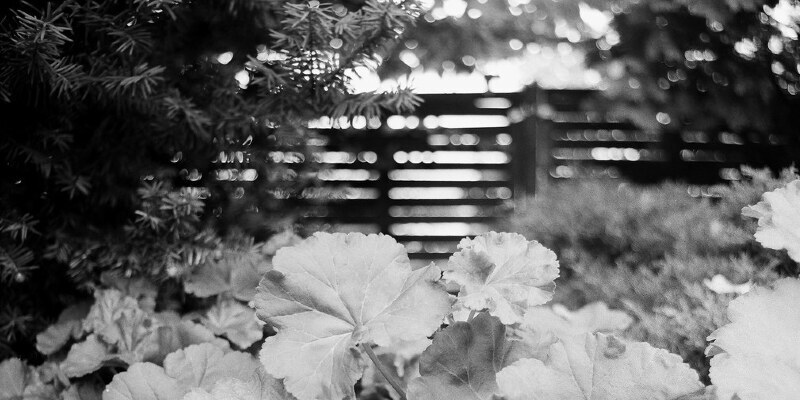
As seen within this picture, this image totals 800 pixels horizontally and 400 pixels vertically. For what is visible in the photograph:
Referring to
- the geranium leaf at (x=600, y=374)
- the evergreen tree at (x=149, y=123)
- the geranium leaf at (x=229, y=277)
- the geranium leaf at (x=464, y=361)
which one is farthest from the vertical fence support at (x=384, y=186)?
the geranium leaf at (x=600, y=374)

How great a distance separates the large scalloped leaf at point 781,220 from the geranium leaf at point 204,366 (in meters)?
0.77

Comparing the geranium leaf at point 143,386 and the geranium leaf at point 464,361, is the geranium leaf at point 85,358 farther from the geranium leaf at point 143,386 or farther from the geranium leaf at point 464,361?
the geranium leaf at point 464,361

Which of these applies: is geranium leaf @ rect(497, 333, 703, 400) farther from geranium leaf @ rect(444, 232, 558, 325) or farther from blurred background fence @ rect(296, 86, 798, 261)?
blurred background fence @ rect(296, 86, 798, 261)

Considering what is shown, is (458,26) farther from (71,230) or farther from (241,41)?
(71,230)

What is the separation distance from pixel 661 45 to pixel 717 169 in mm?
1035

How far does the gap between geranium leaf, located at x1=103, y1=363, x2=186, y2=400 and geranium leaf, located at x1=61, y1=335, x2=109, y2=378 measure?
0.64ft

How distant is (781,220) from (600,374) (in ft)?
1.13

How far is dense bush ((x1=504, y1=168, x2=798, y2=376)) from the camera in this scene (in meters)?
1.04

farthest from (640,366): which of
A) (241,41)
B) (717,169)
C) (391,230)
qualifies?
(717,169)

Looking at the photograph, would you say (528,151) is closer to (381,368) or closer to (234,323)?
(234,323)

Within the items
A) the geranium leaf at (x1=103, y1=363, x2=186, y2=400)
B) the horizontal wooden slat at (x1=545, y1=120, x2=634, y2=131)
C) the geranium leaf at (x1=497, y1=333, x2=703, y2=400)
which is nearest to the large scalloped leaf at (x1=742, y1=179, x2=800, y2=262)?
the geranium leaf at (x1=497, y1=333, x2=703, y2=400)

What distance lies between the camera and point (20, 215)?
1.21 metres

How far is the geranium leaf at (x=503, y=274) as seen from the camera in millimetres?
687

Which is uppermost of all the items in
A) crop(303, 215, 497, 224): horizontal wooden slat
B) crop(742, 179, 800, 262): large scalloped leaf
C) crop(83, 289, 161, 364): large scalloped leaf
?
crop(742, 179, 800, 262): large scalloped leaf
